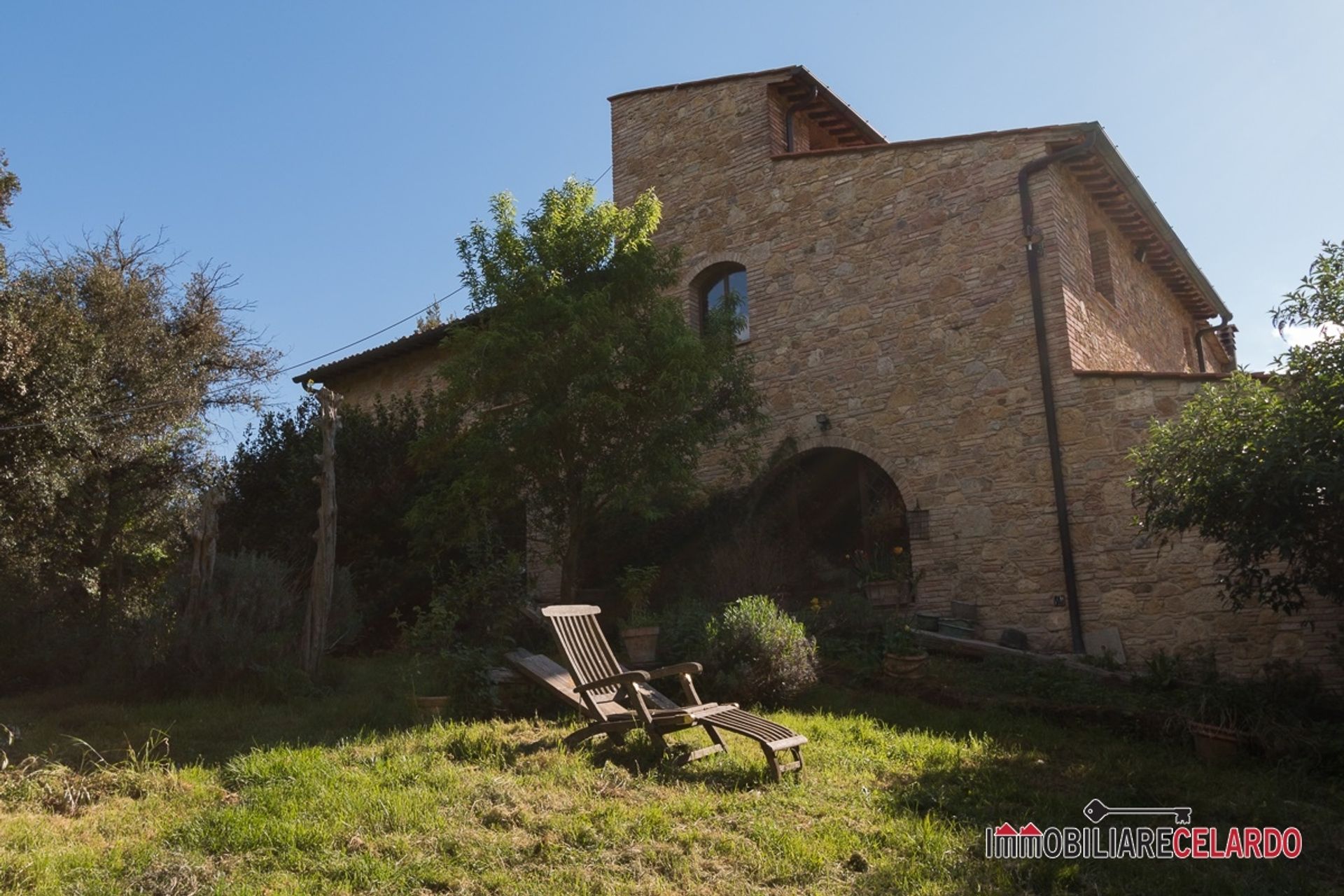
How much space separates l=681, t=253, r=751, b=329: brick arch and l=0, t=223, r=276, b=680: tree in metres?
5.69

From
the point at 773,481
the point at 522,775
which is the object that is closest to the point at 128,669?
the point at 522,775

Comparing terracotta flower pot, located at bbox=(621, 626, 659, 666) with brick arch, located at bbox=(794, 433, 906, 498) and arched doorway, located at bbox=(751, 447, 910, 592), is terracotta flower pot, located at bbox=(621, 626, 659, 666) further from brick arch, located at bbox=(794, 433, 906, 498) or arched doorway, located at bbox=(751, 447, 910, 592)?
brick arch, located at bbox=(794, 433, 906, 498)

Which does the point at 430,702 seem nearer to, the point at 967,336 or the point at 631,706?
the point at 631,706

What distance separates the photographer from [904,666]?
813 cm

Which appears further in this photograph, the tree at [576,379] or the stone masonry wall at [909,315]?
the stone masonry wall at [909,315]

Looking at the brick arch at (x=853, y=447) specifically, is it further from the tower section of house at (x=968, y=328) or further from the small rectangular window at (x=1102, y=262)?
the small rectangular window at (x=1102, y=262)

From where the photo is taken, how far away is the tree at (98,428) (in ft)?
31.4

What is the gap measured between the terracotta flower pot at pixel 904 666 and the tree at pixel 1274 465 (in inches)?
82.8

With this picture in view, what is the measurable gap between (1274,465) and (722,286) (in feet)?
25.4

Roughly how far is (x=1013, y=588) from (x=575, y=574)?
4.36 m

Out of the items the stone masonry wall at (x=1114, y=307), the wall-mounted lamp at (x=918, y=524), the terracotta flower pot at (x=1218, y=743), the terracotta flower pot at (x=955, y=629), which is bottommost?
the terracotta flower pot at (x=1218, y=743)

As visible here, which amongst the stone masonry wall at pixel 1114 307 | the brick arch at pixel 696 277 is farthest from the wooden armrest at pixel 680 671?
the brick arch at pixel 696 277

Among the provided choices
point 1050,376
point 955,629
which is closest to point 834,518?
point 955,629

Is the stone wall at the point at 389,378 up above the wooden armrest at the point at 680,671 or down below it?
above
